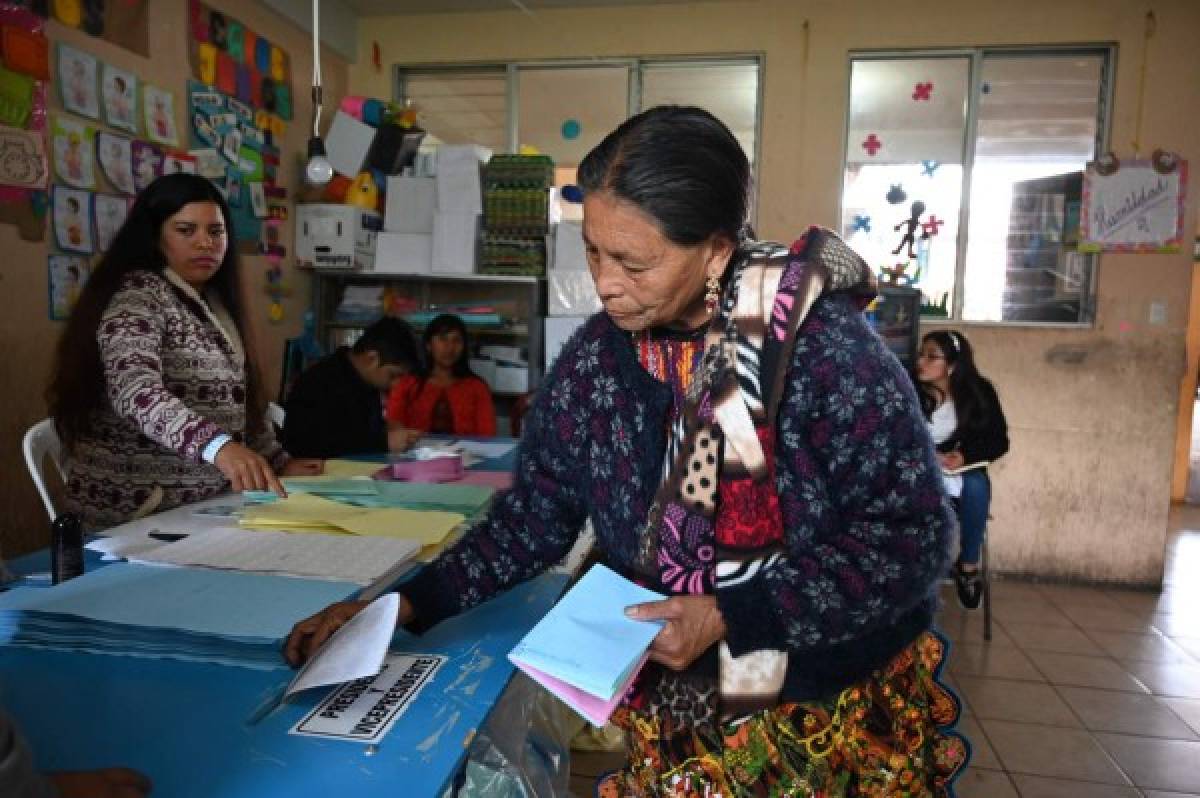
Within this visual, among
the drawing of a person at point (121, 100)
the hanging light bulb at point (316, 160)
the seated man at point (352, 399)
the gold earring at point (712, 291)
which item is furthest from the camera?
the drawing of a person at point (121, 100)

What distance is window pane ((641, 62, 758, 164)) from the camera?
4816 mm

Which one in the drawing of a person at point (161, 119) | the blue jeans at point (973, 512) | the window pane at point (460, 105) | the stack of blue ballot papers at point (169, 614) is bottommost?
the blue jeans at point (973, 512)

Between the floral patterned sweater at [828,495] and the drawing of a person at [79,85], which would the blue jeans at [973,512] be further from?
the drawing of a person at [79,85]

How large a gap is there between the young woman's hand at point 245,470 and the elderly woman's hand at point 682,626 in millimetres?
855

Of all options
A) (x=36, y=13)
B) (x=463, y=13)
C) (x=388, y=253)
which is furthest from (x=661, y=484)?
(x=463, y=13)

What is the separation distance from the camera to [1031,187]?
4.58 meters

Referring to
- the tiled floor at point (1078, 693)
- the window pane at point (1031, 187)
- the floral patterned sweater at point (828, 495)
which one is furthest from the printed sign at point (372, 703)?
the window pane at point (1031, 187)

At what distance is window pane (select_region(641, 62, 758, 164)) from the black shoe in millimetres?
2547

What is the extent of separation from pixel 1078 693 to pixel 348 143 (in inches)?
175

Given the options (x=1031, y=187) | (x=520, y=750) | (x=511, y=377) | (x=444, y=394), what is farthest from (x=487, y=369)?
(x=520, y=750)

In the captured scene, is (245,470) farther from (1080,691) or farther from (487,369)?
(487,369)

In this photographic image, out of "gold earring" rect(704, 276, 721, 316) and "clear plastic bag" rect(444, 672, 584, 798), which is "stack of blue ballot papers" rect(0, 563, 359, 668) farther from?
"gold earring" rect(704, 276, 721, 316)

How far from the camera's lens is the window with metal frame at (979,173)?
4516 millimetres

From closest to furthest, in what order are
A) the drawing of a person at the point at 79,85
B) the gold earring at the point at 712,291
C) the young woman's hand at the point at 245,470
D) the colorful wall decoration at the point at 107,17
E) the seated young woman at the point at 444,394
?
the gold earring at the point at 712,291, the young woman's hand at the point at 245,470, the colorful wall decoration at the point at 107,17, the drawing of a person at the point at 79,85, the seated young woman at the point at 444,394
